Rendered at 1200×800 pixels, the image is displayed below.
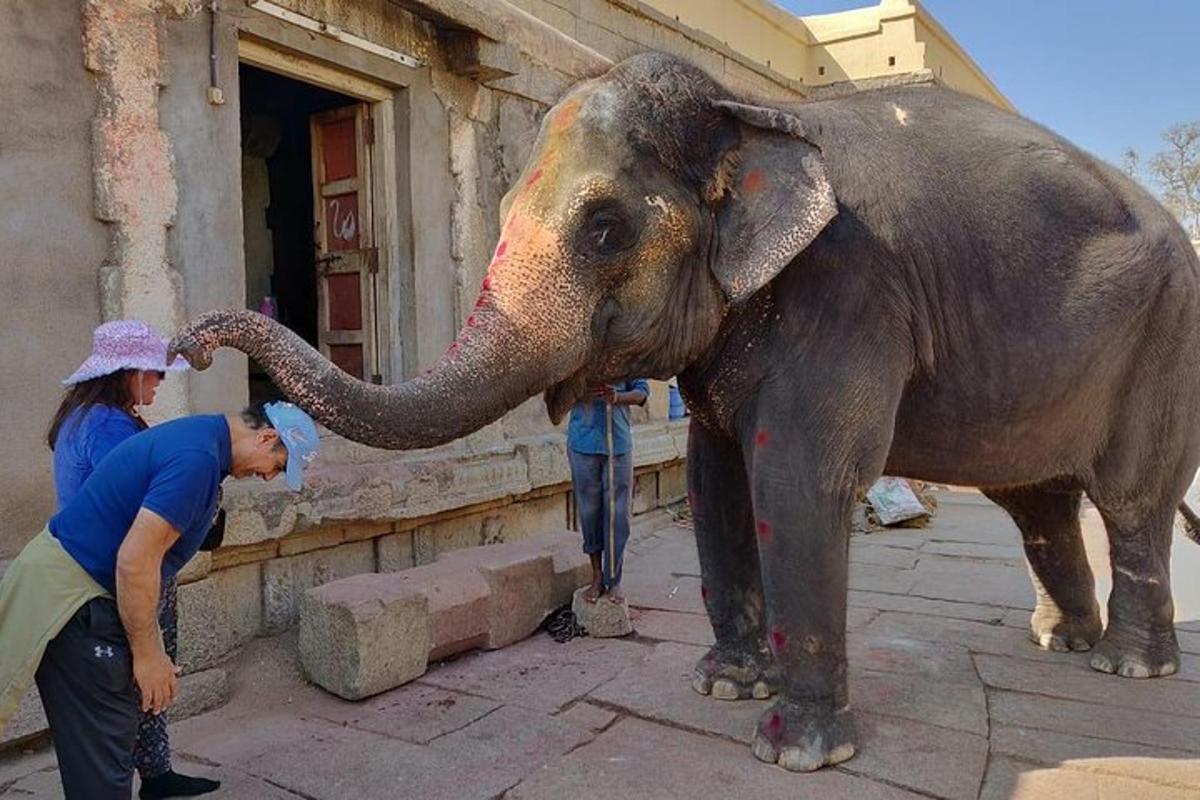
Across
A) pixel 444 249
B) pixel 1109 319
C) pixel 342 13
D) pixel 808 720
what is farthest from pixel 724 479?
pixel 342 13

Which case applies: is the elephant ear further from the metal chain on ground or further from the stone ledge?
the stone ledge

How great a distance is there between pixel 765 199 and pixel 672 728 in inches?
76.5

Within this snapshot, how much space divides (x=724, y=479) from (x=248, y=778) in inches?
80.3

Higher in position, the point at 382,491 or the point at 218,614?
the point at 382,491

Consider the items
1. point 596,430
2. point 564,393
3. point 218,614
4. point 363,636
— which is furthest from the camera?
point 596,430

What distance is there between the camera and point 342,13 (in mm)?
5035

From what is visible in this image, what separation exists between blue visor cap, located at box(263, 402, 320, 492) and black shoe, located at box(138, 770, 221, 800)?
4.07 ft

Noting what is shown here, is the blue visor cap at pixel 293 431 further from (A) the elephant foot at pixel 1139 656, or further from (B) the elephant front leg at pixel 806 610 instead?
(A) the elephant foot at pixel 1139 656

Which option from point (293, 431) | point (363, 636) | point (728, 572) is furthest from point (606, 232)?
point (363, 636)

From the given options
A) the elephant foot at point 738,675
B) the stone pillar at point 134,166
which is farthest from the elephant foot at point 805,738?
the stone pillar at point 134,166

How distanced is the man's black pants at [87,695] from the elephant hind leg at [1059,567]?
3.73 m

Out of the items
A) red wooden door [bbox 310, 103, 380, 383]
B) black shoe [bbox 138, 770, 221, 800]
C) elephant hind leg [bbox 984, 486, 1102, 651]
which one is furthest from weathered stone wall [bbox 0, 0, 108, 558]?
elephant hind leg [bbox 984, 486, 1102, 651]

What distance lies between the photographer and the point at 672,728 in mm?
3504

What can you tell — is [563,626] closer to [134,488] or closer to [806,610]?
[806,610]
